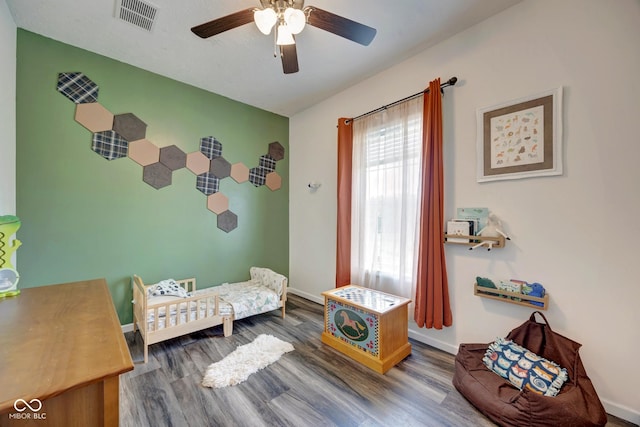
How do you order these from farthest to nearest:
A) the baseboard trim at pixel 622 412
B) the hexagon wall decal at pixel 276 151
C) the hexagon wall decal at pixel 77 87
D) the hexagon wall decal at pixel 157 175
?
the hexagon wall decal at pixel 276 151
the hexagon wall decal at pixel 157 175
the hexagon wall decal at pixel 77 87
the baseboard trim at pixel 622 412

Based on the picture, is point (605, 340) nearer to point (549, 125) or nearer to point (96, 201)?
point (549, 125)

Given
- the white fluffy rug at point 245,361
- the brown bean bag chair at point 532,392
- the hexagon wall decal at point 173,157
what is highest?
the hexagon wall decal at point 173,157

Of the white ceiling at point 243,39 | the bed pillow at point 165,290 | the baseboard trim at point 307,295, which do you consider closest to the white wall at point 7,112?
the white ceiling at point 243,39

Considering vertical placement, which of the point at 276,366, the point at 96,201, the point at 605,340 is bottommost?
the point at 276,366

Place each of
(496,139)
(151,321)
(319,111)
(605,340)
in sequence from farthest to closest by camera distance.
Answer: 1. (319,111)
2. (151,321)
3. (496,139)
4. (605,340)

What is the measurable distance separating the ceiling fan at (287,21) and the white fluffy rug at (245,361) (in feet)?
7.89

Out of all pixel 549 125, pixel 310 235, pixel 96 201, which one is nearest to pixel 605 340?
pixel 549 125

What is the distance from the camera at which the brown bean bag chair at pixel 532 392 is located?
135 cm

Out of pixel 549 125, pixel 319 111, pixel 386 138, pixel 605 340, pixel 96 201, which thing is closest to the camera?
pixel 605 340

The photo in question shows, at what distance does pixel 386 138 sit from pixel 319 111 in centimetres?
127

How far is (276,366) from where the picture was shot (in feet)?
6.70

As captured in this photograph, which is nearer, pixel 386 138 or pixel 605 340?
pixel 605 340

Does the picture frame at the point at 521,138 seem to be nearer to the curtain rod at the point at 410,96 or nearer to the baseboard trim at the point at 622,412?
the curtain rod at the point at 410,96

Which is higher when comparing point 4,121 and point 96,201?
point 4,121
